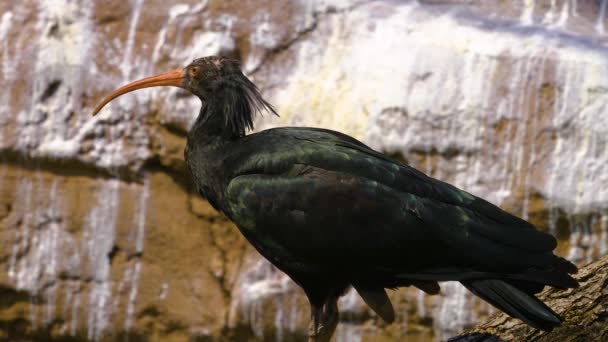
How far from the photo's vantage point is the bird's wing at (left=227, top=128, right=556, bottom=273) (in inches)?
179

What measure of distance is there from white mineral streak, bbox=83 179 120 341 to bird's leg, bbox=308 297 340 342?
2.28 meters

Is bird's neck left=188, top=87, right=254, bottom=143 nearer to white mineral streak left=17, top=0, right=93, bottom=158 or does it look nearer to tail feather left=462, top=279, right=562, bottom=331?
tail feather left=462, top=279, right=562, bottom=331

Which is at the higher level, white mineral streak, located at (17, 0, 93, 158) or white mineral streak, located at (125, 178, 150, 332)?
white mineral streak, located at (17, 0, 93, 158)

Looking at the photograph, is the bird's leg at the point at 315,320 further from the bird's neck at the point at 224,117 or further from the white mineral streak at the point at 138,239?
the white mineral streak at the point at 138,239

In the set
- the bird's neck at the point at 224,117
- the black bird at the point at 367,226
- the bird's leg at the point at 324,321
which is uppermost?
the bird's neck at the point at 224,117

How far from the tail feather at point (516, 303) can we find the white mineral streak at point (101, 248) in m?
2.94

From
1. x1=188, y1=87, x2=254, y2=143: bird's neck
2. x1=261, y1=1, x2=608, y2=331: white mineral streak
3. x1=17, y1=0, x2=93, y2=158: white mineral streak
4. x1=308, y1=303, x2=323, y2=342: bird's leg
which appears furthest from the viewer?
x1=17, y1=0, x2=93, y2=158: white mineral streak

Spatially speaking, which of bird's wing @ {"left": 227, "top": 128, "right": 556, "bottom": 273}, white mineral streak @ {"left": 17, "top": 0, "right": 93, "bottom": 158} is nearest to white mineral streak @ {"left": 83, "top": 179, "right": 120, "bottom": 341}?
white mineral streak @ {"left": 17, "top": 0, "right": 93, "bottom": 158}

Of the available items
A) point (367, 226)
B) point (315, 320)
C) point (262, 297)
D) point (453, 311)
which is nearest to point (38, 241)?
point (262, 297)

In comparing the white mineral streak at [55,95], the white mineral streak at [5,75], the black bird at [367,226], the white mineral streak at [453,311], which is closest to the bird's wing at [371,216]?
the black bird at [367,226]

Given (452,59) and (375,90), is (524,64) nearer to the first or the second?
(452,59)

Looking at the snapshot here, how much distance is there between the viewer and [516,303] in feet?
14.2

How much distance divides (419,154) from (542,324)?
259 cm

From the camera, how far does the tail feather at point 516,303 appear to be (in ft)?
13.9
